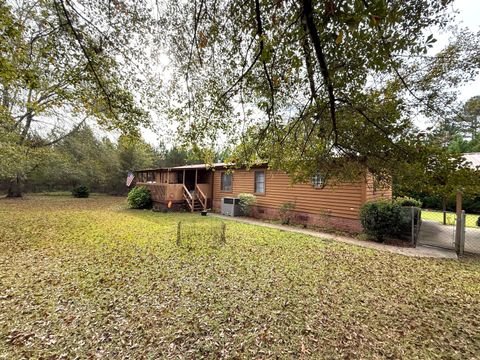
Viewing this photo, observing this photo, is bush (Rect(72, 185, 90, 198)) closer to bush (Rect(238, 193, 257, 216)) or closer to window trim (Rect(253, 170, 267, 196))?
bush (Rect(238, 193, 257, 216))

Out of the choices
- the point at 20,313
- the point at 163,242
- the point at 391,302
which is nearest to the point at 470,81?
the point at 391,302

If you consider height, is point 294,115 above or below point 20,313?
above

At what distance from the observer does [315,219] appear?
29.8 ft

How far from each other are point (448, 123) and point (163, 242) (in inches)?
283

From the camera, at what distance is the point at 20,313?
2.75m

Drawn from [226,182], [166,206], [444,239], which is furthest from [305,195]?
[166,206]

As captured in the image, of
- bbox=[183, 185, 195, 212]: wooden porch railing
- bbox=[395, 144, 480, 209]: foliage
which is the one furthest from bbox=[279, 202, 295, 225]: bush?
bbox=[395, 144, 480, 209]: foliage

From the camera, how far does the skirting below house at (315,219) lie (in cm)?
805

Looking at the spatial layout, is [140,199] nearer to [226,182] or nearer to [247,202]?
[226,182]

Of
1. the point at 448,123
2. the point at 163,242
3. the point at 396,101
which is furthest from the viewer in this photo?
the point at 163,242

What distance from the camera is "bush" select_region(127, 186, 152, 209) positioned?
13445mm

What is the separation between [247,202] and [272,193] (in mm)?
1475

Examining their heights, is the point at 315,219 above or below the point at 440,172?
below

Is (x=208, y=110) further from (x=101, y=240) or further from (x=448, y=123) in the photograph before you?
(x=101, y=240)
